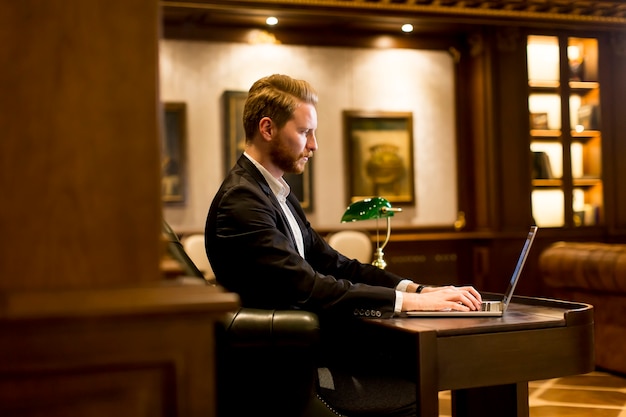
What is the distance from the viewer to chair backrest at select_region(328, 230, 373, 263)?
6.05 metres

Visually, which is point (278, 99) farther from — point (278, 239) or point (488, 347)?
point (488, 347)

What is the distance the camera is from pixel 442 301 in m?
2.19

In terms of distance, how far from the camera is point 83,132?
1090mm

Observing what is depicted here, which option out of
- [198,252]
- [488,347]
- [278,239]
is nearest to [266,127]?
[278,239]

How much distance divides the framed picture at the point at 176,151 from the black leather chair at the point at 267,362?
4.46 metres

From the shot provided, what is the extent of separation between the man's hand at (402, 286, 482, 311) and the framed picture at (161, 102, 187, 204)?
Answer: 4413 mm

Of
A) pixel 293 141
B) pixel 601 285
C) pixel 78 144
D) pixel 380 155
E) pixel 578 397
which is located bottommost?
pixel 578 397

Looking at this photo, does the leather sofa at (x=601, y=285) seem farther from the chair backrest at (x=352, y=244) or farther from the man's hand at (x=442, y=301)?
the man's hand at (x=442, y=301)

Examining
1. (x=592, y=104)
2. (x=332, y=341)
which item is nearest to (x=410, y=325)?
(x=332, y=341)

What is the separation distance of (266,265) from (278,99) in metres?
0.63

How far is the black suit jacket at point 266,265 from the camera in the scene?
7.04 feet

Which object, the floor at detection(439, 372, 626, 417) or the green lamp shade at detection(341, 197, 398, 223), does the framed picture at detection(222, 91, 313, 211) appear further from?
the green lamp shade at detection(341, 197, 398, 223)

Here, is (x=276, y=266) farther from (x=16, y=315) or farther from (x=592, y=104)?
(x=592, y=104)

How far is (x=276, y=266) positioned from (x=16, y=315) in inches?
46.3
